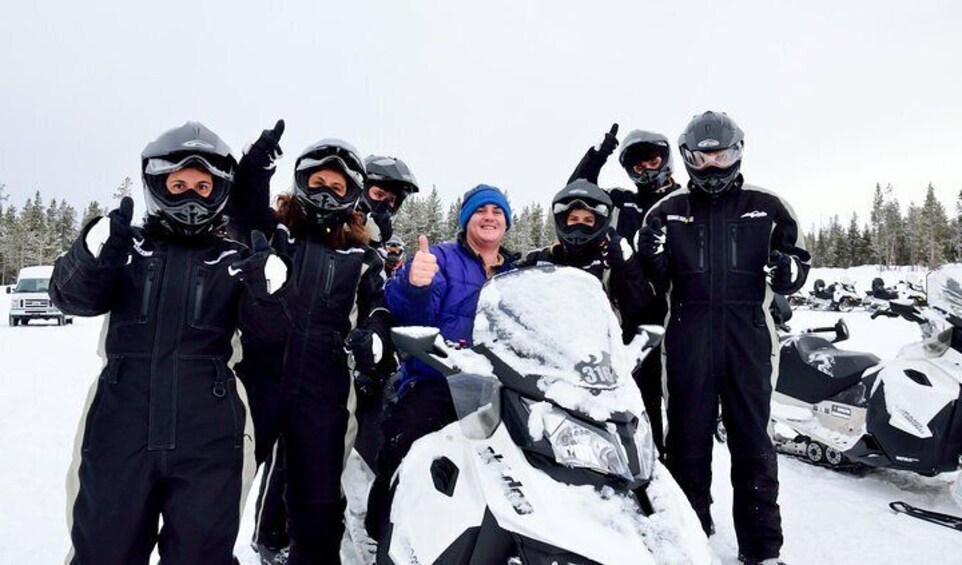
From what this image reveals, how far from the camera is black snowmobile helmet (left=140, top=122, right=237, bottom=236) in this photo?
241 centimetres

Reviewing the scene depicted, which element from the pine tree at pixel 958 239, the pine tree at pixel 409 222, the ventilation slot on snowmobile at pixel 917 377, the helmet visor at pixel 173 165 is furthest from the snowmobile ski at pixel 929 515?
the pine tree at pixel 958 239

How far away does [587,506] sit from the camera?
5.24 feet

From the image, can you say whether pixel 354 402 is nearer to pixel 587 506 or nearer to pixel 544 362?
pixel 544 362

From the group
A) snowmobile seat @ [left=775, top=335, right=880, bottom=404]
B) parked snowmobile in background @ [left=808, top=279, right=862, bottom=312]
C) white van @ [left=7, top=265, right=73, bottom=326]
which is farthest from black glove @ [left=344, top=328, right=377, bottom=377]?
parked snowmobile in background @ [left=808, top=279, right=862, bottom=312]

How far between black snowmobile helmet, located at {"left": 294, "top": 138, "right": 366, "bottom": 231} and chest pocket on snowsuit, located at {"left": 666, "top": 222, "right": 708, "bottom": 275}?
169cm

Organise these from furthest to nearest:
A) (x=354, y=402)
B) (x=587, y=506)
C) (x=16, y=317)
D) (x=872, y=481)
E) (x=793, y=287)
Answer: (x=16, y=317)
(x=872, y=481)
(x=793, y=287)
(x=354, y=402)
(x=587, y=506)

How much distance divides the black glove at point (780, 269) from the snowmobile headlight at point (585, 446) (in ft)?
6.40

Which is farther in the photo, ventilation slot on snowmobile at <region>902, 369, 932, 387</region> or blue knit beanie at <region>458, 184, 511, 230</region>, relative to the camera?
ventilation slot on snowmobile at <region>902, 369, 932, 387</region>

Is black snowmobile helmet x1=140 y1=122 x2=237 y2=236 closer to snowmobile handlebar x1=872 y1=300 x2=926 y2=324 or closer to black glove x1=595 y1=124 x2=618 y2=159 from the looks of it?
black glove x1=595 y1=124 x2=618 y2=159

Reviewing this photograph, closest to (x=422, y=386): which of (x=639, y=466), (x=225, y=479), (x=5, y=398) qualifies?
(x=225, y=479)

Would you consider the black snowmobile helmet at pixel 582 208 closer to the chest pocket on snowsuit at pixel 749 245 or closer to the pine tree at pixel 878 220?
the chest pocket on snowsuit at pixel 749 245

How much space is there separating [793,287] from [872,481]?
2636 mm

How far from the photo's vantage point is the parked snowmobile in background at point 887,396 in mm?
4184

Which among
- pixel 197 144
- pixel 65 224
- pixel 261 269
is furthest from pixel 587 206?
pixel 65 224
